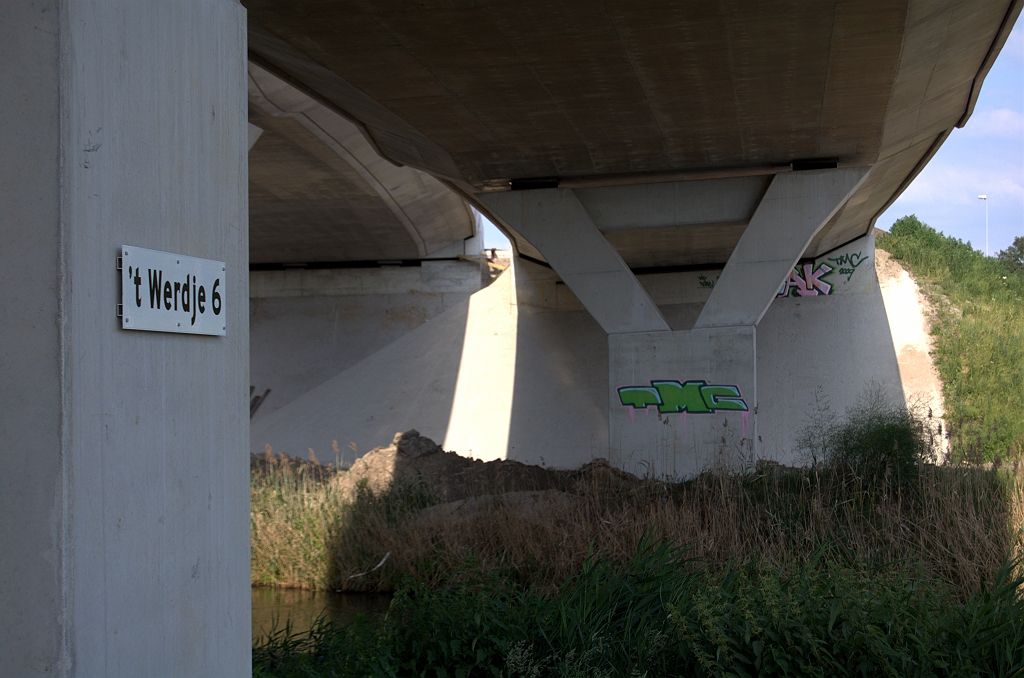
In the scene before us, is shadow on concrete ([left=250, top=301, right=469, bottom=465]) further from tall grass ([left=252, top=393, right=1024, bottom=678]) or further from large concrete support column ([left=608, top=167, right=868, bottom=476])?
tall grass ([left=252, top=393, right=1024, bottom=678])

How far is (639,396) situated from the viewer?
1479cm

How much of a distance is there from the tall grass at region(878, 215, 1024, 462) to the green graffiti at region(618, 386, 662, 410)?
7169mm

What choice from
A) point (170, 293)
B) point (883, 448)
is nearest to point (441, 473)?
point (883, 448)

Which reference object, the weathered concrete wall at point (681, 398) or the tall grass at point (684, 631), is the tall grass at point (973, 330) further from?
the tall grass at point (684, 631)

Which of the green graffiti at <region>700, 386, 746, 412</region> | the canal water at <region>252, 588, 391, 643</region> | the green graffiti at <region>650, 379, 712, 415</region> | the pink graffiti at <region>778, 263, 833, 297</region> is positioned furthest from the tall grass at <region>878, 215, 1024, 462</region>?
the canal water at <region>252, 588, 391, 643</region>

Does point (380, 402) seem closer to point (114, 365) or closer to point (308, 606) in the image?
point (308, 606)

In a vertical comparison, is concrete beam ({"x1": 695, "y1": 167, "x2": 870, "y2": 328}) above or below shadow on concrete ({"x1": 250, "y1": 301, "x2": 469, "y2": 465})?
above

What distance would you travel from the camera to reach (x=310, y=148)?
2003 cm

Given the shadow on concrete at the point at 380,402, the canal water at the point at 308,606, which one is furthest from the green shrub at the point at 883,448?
the shadow on concrete at the point at 380,402

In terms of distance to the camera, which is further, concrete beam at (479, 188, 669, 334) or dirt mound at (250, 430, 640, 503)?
concrete beam at (479, 188, 669, 334)

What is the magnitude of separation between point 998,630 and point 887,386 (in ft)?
58.7

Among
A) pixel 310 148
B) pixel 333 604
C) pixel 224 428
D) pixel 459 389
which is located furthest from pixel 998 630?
pixel 459 389

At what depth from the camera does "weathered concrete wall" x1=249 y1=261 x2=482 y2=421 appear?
29.4 metres

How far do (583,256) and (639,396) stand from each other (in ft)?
7.95
